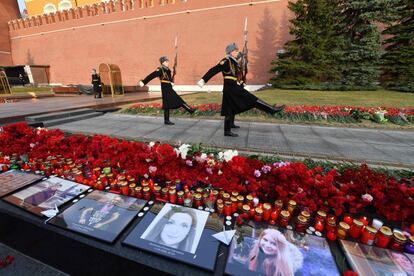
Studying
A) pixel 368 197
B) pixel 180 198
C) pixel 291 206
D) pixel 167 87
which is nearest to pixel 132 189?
pixel 180 198

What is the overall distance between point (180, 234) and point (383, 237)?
1432mm

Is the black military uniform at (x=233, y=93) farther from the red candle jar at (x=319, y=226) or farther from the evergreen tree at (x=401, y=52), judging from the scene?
the evergreen tree at (x=401, y=52)

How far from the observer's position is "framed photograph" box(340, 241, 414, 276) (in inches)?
49.2

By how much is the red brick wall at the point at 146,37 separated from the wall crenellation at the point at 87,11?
0.30 feet

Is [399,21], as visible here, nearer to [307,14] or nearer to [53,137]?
[307,14]

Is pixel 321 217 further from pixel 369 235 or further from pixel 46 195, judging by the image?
pixel 46 195

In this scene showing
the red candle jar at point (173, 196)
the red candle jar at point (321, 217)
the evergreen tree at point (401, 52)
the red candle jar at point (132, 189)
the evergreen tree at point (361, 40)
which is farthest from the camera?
the evergreen tree at point (361, 40)

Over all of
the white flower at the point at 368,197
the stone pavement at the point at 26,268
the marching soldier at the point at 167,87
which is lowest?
the stone pavement at the point at 26,268

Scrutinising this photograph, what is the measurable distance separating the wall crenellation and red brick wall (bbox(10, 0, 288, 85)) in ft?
0.30

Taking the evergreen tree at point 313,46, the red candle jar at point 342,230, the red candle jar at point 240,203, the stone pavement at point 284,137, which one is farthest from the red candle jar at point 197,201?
the evergreen tree at point 313,46

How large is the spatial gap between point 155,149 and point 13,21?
35266 mm

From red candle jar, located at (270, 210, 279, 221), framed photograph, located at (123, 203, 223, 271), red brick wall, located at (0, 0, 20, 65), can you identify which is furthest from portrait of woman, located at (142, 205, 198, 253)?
red brick wall, located at (0, 0, 20, 65)

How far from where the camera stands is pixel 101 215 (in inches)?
69.8

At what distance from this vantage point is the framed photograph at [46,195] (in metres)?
1.89
